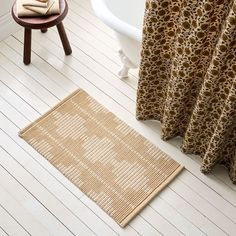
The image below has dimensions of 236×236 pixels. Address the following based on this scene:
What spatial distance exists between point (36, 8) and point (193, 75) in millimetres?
1048

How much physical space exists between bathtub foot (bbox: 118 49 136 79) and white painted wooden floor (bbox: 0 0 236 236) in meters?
0.04

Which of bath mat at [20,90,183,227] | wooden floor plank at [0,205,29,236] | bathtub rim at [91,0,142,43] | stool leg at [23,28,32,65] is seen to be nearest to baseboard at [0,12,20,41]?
stool leg at [23,28,32,65]

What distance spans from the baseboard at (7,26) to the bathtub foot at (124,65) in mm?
812

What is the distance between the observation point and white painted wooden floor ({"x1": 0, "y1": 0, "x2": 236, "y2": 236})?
6.86 feet

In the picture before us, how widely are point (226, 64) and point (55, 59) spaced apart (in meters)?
1.33

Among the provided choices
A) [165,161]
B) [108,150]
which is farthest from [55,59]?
[165,161]

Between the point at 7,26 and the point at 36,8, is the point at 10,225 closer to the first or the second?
the point at 36,8

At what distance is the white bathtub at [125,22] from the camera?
2025mm

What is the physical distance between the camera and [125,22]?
87.0 inches

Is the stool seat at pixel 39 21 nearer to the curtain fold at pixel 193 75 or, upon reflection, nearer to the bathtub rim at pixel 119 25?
the bathtub rim at pixel 119 25

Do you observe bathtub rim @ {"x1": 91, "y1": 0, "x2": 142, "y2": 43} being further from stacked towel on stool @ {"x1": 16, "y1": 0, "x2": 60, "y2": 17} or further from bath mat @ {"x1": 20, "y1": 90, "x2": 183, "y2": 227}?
bath mat @ {"x1": 20, "y1": 90, "x2": 183, "y2": 227}

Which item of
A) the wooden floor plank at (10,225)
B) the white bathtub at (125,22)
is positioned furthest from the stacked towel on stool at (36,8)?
the wooden floor plank at (10,225)

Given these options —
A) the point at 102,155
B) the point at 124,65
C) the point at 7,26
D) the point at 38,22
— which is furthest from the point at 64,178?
the point at 7,26

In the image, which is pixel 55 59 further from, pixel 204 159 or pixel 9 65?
pixel 204 159
